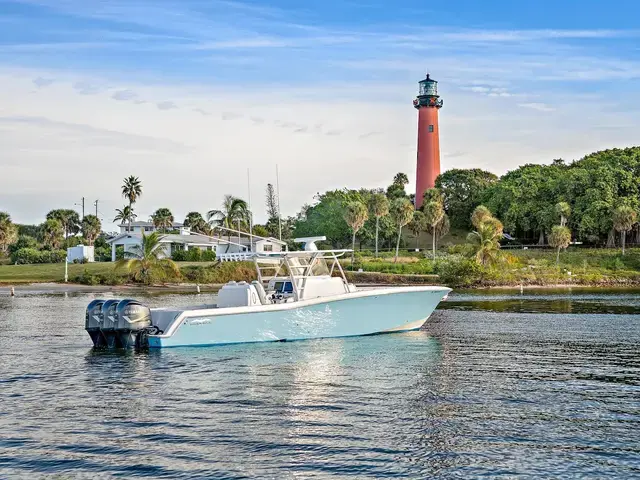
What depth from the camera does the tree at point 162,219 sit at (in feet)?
367

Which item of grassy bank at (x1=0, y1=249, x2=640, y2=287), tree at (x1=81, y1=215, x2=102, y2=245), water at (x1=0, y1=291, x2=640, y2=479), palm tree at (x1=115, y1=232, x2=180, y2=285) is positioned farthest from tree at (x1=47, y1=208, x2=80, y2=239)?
water at (x1=0, y1=291, x2=640, y2=479)

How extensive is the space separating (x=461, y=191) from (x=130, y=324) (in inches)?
3575

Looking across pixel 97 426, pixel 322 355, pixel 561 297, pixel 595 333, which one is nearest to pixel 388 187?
pixel 561 297

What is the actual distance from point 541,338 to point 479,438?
16.2 m

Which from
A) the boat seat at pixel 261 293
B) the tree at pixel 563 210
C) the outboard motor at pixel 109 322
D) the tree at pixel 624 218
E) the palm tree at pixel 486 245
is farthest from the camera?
the tree at pixel 563 210

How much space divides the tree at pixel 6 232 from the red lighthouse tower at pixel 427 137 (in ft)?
179

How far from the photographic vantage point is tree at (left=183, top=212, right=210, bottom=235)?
109 metres

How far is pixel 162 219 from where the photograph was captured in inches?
4407

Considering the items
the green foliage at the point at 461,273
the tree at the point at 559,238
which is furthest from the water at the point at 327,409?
the tree at the point at 559,238

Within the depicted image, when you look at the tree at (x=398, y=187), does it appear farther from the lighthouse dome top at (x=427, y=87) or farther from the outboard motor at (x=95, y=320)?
the outboard motor at (x=95, y=320)

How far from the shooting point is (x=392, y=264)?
78.2 m

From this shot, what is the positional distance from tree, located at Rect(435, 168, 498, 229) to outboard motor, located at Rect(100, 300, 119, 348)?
286 ft

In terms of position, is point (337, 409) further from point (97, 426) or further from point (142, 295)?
point (142, 295)

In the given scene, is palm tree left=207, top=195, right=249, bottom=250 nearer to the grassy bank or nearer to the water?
the grassy bank
